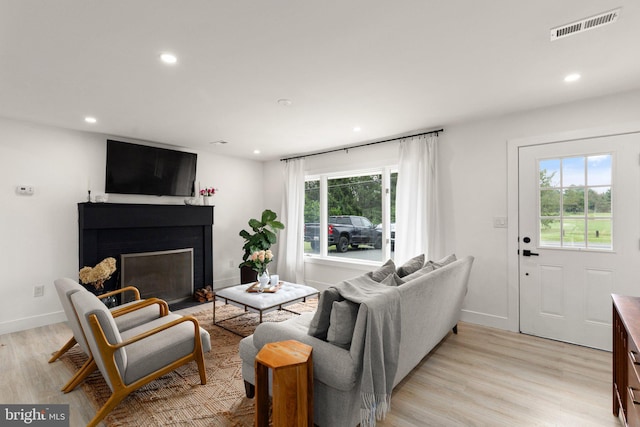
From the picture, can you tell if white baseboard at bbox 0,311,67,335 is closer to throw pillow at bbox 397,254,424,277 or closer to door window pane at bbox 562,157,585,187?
throw pillow at bbox 397,254,424,277

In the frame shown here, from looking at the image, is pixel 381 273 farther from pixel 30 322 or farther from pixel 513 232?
pixel 30 322

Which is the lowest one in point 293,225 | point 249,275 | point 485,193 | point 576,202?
point 249,275

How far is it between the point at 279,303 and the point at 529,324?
274 cm

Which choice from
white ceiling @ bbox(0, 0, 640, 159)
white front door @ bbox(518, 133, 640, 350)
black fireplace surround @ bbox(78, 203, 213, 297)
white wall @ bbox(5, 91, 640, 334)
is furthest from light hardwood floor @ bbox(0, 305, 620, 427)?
white ceiling @ bbox(0, 0, 640, 159)

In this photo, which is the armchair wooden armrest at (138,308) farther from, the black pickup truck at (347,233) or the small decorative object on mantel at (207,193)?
the black pickup truck at (347,233)

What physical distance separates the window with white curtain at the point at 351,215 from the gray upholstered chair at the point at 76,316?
294cm

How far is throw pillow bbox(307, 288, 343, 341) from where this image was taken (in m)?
1.87

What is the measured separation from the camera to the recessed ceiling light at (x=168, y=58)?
2.12 metres

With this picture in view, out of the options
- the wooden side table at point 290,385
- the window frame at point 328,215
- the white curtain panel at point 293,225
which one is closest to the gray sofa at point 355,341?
the wooden side table at point 290,385

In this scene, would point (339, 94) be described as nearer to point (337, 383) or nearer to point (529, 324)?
point (337, 383)

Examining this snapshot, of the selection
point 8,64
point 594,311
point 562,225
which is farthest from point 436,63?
point 8,64

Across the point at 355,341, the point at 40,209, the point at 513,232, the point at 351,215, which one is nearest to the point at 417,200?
the point at 513,232

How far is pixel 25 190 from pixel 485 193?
5423mm

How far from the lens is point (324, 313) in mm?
1876
